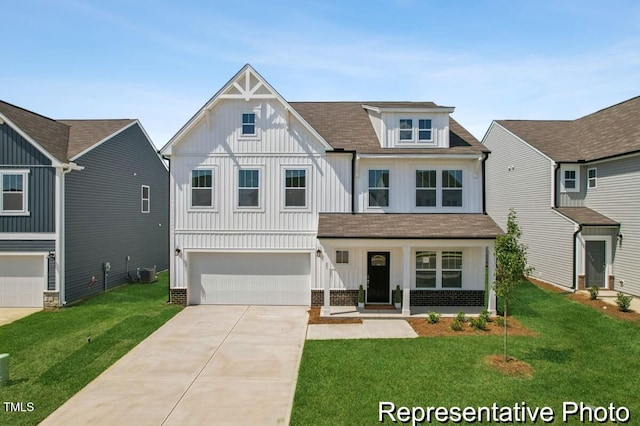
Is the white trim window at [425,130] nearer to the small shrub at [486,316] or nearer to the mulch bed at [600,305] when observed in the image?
the small shrub at [486,316]

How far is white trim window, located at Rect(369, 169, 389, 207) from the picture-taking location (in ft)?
51.3

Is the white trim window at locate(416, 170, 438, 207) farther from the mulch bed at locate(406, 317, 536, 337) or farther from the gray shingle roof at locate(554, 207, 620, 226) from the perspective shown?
the gray shingle roof at locate(554, 207, 620, 226)

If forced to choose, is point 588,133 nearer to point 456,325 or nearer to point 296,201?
point 456,325

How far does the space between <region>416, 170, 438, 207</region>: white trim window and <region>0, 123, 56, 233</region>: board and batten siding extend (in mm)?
14396

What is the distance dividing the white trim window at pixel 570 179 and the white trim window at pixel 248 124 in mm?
15032

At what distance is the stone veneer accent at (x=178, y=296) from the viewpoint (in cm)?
1550

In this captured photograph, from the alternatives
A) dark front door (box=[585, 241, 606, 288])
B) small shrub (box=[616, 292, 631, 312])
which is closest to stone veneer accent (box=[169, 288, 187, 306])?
small shrub (box=[616, 292, 631, 312])

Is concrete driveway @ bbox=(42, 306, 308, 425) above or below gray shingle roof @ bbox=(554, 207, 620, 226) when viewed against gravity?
below

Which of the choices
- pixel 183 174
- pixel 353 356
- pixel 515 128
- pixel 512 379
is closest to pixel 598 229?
pixel 515 128

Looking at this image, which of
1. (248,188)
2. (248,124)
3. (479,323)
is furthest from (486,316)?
(248,124)

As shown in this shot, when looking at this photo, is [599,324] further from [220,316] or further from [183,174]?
[183,174]

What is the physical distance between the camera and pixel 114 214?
63.3 ft

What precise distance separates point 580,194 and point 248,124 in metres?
16.4

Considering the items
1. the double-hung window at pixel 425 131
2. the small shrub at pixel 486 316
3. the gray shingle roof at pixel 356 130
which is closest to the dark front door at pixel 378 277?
the small shrub at pixel 486 316
